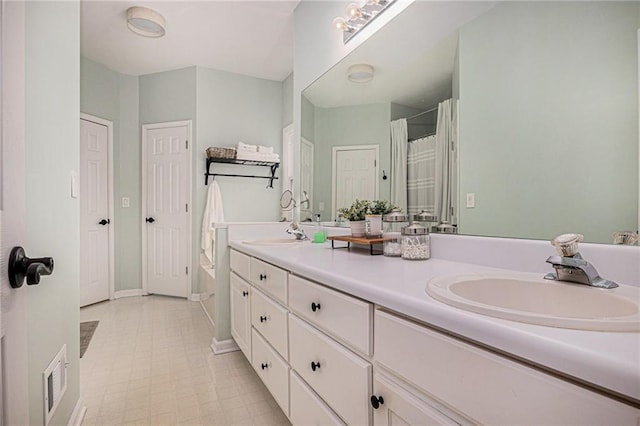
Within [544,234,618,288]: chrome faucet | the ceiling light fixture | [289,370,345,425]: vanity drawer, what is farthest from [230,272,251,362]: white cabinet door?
the ceiling light fixture

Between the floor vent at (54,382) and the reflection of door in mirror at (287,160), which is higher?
the reflection of door in mirror at (287,160)

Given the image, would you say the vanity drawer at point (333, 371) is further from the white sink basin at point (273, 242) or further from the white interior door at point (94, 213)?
the white interior door at point (94, 213)

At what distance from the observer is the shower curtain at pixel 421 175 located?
54.1 inches

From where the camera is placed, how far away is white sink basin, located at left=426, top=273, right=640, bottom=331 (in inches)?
20.0

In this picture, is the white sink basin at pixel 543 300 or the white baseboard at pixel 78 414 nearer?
the white sink basin at pixel 543 300

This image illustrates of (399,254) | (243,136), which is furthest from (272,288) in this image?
(243,136)

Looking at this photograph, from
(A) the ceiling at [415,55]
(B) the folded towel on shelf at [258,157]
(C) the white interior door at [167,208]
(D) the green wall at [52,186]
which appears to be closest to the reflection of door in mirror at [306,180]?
(A) the ceiling at [415,55]

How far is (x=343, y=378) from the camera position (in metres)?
0.91

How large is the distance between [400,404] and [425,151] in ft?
3.36

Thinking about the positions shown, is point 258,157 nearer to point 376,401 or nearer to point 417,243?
point 417,243

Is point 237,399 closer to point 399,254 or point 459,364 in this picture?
point 399,254

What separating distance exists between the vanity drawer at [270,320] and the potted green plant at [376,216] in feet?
1.85

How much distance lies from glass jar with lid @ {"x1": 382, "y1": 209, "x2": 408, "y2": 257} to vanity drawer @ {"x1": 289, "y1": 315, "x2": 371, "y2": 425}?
48cm

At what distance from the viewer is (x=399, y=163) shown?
5.10 feet
